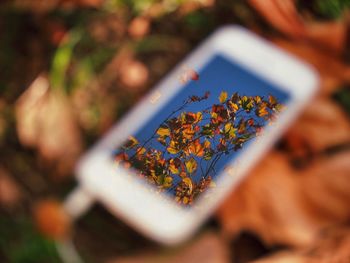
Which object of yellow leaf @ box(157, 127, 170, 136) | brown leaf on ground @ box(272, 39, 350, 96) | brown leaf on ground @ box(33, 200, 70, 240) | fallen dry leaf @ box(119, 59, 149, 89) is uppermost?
fallen dry leaf @ box(119, 59, 149, 89)

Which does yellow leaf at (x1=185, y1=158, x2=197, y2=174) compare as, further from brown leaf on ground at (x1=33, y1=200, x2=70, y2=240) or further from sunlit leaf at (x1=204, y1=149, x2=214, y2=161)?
brown leaf on ground at (x1=33, y1=200, x2=70, y2=240)

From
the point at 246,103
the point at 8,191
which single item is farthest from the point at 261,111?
the point at 8,191

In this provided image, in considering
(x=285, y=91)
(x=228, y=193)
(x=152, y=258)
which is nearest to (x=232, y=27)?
(x=285, y=91)

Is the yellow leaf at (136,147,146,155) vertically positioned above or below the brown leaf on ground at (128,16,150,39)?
below

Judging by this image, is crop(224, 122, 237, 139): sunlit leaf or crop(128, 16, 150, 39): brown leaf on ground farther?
crop(128, 16, 150, 39): brown leaf on ground

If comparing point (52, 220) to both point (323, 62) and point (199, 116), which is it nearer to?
point (323, 62)

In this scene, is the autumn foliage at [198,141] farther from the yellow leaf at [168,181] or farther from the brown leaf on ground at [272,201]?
the brown leaf on ground at [272,201]

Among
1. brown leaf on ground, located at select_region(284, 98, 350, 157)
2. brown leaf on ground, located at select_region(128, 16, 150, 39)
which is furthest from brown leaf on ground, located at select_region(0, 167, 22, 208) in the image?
brown leaf on ground, located at select_region(284, 98, 350, 157)
